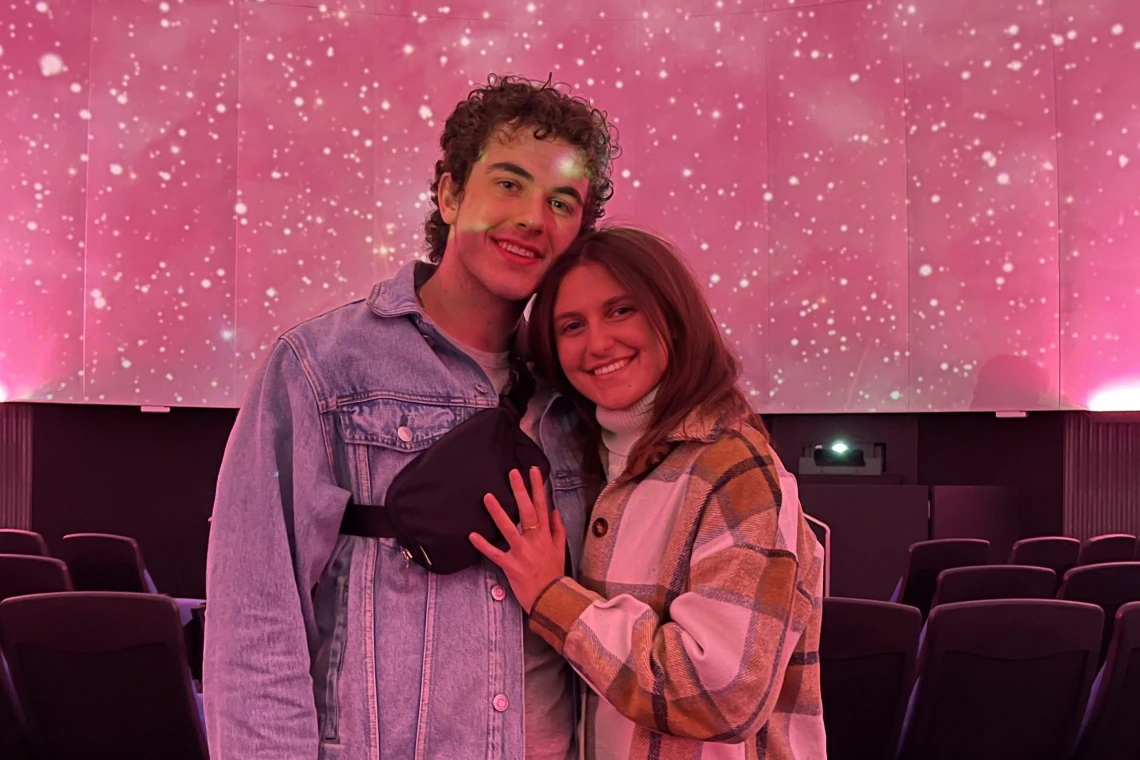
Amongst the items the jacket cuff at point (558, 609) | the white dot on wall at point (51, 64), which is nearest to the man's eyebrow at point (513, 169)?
the jacket cuff at point (558, 609)

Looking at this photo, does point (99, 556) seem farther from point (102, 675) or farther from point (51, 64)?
point (51, 64)

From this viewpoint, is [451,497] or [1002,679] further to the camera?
[1002,679]

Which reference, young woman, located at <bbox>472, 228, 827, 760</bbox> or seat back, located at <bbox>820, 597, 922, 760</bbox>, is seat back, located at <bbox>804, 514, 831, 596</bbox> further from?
young woman, located at <bbox>472, 228, 827, 760</bbox>

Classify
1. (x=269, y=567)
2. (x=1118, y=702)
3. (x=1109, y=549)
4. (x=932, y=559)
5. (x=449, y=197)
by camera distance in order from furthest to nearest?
(x=1109, y=549)
(x=932, y=559)
(x=1118, y=702)
(x=449, y=197)
(x=269, y=567)

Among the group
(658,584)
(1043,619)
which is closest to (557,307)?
(658,584)

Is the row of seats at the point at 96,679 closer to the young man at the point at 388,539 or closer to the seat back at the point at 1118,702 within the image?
the young man at the point at 388,539

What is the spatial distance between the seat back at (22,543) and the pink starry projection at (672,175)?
8.11ft

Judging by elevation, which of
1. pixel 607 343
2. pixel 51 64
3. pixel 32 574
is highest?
pixel 51 64

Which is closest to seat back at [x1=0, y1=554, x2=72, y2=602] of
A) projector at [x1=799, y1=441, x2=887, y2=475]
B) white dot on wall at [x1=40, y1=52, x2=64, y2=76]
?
white dot on wall at [x1=40, y1=52, x2=64, y2=76]

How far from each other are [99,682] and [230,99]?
6.04 meters

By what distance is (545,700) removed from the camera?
1.42 meters

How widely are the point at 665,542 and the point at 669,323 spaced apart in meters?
0.34

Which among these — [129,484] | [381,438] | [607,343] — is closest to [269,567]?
[381,438]

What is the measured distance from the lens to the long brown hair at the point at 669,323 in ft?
4.68
